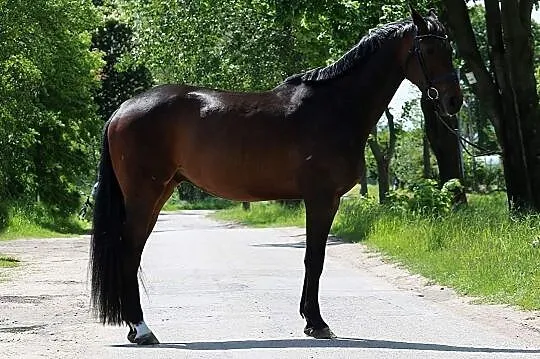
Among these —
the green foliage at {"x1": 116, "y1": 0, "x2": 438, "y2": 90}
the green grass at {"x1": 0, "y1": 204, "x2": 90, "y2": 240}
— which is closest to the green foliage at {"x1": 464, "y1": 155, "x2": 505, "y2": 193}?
the green foliage at {"x1": 116, "y1": 0, "x2": 438, "y2": 90}

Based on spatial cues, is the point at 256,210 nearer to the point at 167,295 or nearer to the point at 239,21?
the point at 239,21

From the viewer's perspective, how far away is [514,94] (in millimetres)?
20219

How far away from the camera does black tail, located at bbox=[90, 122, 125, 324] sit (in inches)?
367

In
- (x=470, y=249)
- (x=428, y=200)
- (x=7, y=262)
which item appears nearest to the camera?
(x=470, y=249)

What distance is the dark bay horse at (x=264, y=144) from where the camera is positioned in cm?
928

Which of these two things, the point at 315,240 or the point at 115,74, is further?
the point at 115,74

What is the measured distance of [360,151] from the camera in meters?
9.38

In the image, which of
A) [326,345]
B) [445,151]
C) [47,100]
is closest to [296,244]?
[445,151]

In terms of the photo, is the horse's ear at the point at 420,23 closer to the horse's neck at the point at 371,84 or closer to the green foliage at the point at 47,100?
Answer: the horse's neck at the point at 371,84

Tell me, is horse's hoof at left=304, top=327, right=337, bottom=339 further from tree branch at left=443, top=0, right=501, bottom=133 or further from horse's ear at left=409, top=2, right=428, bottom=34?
tree branch at left=443, top=0, right=501, bottom=133

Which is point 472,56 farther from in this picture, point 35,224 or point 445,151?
point 35,224

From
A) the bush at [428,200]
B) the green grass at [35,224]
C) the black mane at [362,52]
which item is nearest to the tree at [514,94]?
the bush at [428,200]

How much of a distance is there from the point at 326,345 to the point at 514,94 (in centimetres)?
1254

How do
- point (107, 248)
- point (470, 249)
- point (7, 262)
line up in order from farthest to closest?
point (7, 262) < point (470, 249) < point (107, 248)
